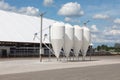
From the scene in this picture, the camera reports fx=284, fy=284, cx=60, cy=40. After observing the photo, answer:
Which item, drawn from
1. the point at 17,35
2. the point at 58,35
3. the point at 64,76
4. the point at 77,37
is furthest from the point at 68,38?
the point at 64,76

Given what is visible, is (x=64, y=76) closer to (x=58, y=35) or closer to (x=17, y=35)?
(x=58, y=35)

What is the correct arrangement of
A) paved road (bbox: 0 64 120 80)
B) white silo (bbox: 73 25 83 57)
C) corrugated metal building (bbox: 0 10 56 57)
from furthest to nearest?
corrugated metal building (bbox: 0 10 56 57) → white silo (bbox: 73 25 83 57) → paved road (bbox: 0 64 120 80)

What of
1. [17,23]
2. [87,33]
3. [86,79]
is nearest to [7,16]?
[17,23]

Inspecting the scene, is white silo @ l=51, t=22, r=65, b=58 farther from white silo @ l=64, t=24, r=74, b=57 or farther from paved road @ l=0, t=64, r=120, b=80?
paved road @ l=0, t=64, r=120, b=80

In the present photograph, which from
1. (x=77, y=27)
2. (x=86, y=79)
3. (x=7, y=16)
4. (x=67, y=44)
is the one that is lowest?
(x=86, y=79)

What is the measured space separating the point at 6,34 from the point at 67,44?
23.5 metres

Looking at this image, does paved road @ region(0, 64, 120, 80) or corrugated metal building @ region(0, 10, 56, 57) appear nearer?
paved road @ region(0, 64, 120, 80)

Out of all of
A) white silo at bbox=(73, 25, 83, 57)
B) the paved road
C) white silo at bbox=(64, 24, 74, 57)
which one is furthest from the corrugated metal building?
the paved road

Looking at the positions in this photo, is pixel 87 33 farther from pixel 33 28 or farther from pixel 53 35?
pixel 33 28

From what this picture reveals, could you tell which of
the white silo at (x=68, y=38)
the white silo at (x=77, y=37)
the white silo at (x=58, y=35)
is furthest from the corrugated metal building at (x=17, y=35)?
the white silo at (x=58, y=35)

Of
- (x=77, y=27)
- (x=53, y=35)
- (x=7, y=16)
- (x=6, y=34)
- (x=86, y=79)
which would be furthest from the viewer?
(x=7, y=16)

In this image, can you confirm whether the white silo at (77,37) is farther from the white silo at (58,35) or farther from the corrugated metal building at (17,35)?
the corrugated metal building at (17,35)

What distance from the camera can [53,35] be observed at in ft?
169

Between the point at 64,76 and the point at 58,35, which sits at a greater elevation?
the point at 58,35
